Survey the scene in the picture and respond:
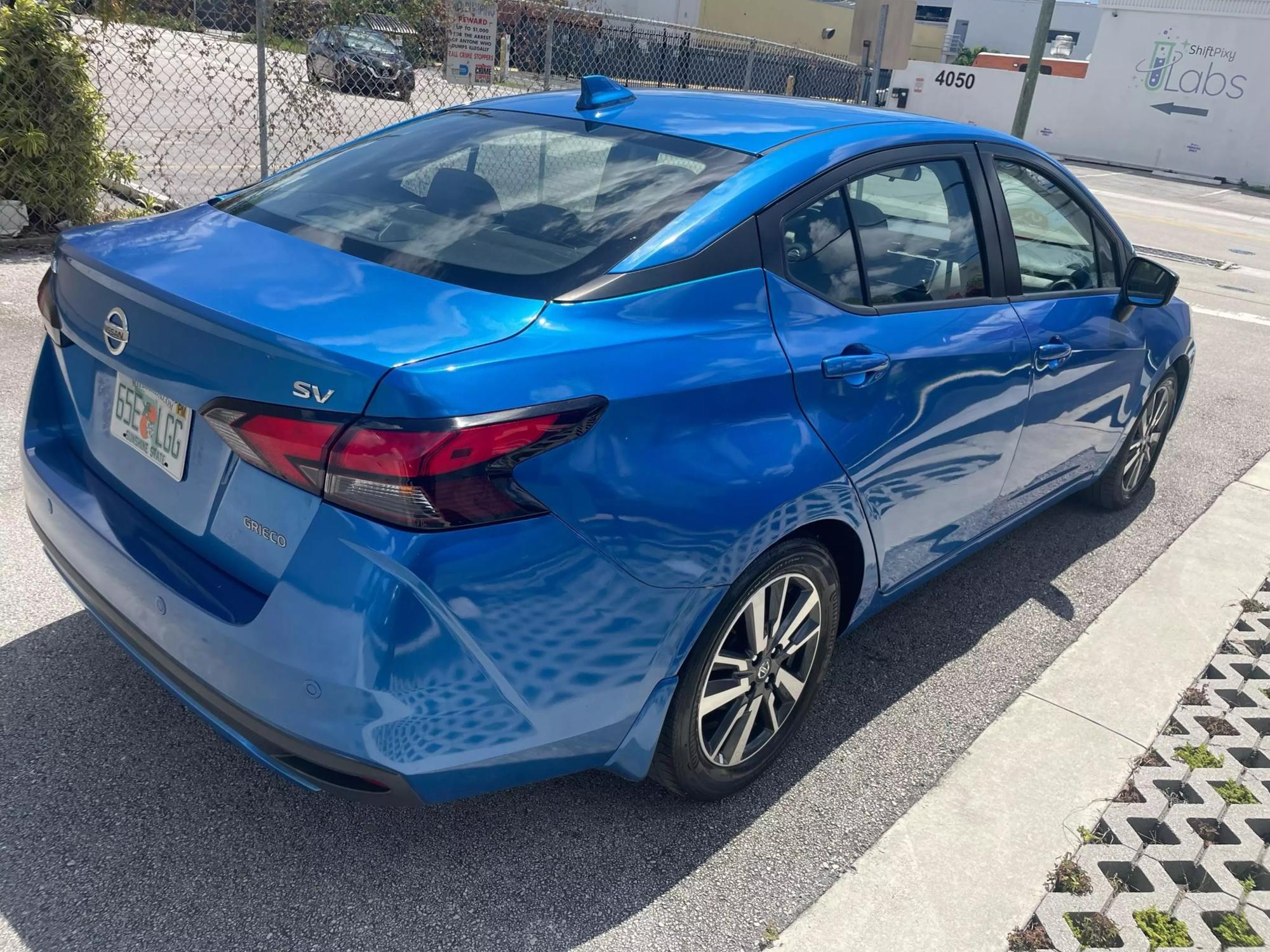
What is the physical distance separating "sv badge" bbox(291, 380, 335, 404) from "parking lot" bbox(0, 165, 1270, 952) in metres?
1.12

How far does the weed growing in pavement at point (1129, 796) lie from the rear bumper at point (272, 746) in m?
1.96

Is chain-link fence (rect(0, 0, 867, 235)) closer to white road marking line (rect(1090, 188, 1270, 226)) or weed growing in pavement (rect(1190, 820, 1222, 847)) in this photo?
weed growing in pavement (rect(1190, 820, 1222, 847))

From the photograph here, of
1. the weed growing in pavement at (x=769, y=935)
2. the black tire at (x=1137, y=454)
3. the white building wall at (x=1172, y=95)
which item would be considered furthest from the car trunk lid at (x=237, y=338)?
the white building wall at (x=1172, y=95)

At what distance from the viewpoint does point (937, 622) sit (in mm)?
3742

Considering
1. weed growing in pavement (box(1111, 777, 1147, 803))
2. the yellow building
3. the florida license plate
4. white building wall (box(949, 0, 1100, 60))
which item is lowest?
weed growing in pavement (box(1111, 777, 1147, 803))

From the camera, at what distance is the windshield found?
8.38 m

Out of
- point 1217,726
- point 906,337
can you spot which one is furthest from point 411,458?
point 1217,726

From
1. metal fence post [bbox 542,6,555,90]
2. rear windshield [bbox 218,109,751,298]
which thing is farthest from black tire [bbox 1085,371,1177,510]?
metal fence post [bbox 542,6,555,90]

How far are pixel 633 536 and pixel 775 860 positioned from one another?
982mm

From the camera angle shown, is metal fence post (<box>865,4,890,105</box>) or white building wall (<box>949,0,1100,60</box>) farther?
A: white building wall (<box>949,0,1100,60</box>)

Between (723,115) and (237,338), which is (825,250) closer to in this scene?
(723,115)

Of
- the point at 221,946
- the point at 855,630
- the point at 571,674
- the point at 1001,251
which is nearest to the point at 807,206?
the point at 1001,251

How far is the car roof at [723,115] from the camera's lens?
279 centimetres

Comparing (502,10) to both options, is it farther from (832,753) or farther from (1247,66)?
(1247,66)
